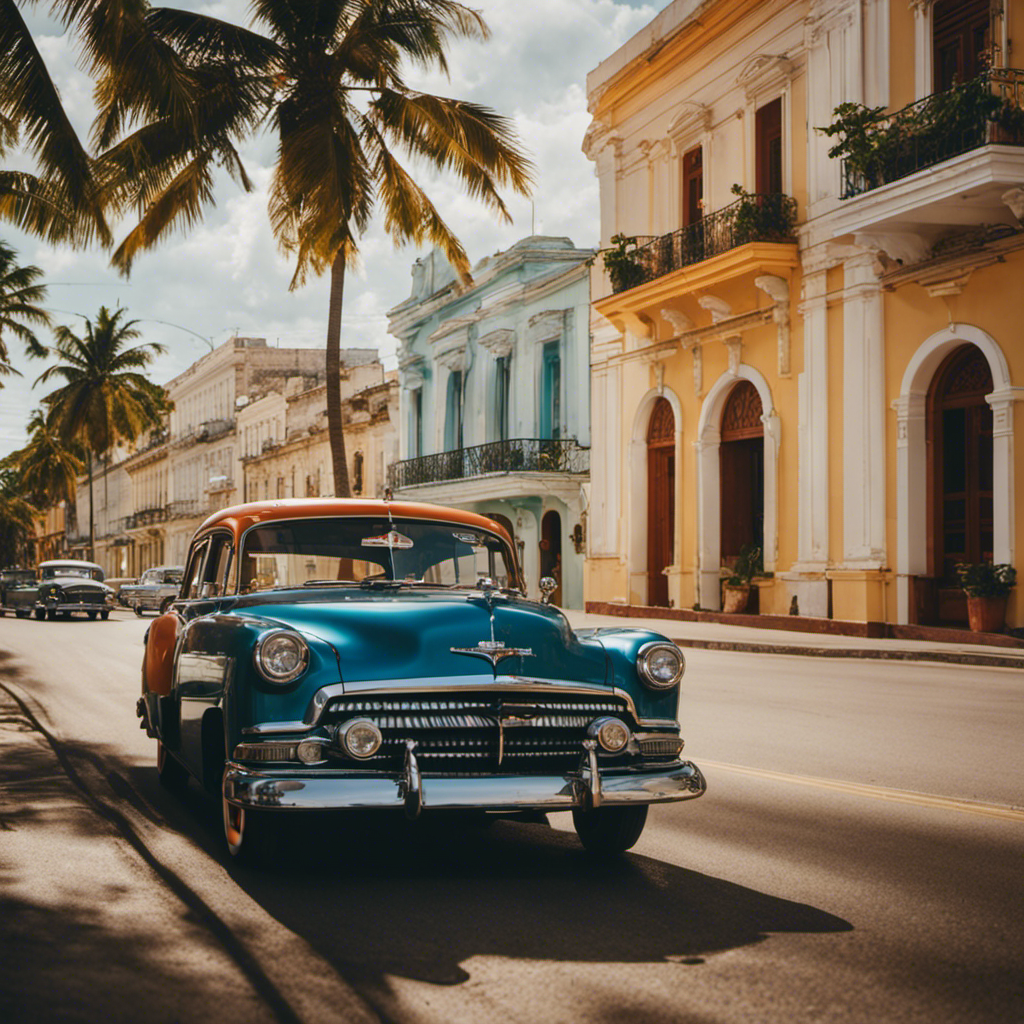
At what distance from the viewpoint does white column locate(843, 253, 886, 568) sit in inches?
851

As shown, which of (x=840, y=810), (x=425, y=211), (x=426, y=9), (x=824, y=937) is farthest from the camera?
(x=425, y=211)

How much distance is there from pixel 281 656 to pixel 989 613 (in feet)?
50.5

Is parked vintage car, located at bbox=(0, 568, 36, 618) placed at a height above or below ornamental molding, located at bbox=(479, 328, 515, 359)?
below

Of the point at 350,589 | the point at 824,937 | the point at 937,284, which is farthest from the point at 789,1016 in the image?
the point at 937,284

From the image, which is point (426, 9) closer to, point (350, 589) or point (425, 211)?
point (425, 211)

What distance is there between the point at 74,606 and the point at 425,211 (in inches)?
709

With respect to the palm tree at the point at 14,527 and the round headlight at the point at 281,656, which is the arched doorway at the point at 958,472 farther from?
the palm tree at the point at 14,527

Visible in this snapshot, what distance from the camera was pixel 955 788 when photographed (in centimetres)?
773

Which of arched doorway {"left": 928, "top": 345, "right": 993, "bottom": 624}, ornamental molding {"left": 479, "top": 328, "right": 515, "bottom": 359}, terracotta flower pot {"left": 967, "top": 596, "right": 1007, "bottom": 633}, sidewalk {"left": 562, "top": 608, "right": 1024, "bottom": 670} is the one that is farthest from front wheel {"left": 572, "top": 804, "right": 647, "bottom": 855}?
ornamental molding {"left": 479, "top": 328, "right": 515, "bottom": 359}

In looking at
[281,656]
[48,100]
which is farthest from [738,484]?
[281,656]

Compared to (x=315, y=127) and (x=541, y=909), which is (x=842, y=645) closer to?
(x=315, y=127)

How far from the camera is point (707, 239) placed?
25641mm

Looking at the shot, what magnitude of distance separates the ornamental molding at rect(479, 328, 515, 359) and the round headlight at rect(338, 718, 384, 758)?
32.4 meters

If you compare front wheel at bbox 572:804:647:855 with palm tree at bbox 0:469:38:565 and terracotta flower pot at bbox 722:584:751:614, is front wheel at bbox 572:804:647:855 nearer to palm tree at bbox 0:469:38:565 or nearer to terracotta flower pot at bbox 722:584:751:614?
terracotta flower pot at bbox 722:584:751:614
